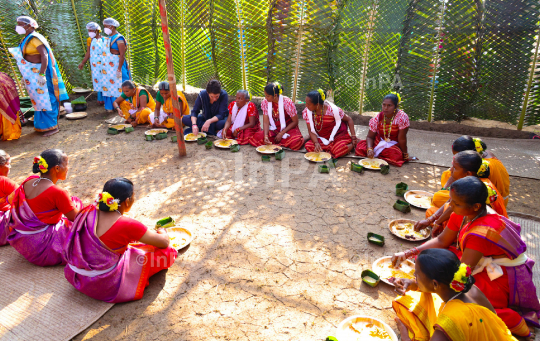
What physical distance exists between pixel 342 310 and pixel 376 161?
10.2 feet

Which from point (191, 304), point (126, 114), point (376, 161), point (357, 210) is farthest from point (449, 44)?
point (126, 114)

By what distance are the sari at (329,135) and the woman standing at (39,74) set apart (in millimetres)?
5302

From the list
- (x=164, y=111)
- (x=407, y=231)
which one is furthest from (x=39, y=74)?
(x=407, y=231)

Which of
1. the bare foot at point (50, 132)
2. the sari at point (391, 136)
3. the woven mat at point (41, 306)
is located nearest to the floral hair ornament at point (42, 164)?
the woven mat at point (41, 306)

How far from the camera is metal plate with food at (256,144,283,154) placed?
584 cm

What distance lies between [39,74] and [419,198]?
23.6 feet

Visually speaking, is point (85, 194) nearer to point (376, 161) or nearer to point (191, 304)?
point (191, 304)

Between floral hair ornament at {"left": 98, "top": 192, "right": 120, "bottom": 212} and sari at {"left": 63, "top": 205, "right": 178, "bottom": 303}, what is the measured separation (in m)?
0.17

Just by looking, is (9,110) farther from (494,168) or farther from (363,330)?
(494,168)

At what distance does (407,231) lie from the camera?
11.8 ft

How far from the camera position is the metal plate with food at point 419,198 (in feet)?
13.6

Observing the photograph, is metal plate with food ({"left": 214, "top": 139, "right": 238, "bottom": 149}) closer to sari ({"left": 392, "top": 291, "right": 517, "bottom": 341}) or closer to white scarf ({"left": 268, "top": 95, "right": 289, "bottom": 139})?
white scarf ({"left": 268, "top": 95, "right": 289, "bottom": 139})

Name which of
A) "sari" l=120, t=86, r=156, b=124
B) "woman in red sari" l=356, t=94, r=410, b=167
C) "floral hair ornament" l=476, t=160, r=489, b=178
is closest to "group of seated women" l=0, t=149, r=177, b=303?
"floral hair ornament" l=476, t=160, r=489, b=178

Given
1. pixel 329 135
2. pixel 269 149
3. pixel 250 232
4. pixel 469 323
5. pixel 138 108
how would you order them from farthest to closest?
pixel 138 108
pixel 329 135
pixel 269 149
pixel 250 232
pixel 469 323
